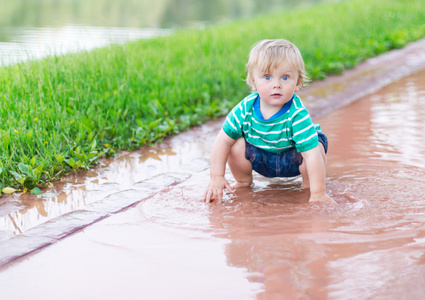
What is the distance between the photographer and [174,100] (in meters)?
5.04

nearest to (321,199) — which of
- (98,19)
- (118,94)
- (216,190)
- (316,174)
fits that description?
(316,174)

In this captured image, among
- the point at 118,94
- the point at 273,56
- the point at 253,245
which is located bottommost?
the point at 253,245

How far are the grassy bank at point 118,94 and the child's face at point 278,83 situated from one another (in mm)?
1426

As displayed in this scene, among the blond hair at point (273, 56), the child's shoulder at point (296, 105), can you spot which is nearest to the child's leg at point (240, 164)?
the child's shoulder at point (296, 105)

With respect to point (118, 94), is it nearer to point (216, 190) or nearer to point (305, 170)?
point (216, 190)

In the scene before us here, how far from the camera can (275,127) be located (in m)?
3.11

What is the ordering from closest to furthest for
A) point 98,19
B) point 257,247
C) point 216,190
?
point 257,247
point 216,190
point 98,19

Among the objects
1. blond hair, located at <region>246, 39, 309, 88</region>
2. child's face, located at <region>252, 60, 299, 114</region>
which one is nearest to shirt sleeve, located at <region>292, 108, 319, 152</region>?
child's face, located at <region>252, 60, 299, 114</region>

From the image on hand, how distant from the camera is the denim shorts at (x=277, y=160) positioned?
3.22m

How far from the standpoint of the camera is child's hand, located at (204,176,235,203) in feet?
10.5

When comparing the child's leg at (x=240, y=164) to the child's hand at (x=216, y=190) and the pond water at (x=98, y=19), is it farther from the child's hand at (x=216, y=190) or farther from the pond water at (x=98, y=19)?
the pond water at (x=98, y=19)

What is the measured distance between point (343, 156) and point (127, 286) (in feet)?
7.29

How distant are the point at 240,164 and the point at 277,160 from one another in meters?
0.25

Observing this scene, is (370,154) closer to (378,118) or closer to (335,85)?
(378,118)
